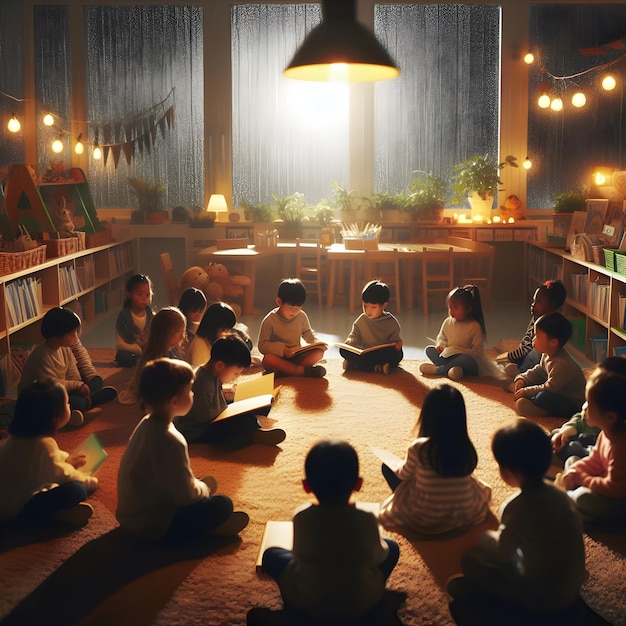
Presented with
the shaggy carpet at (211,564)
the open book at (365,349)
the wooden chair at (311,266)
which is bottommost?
the shaggy carpet at (211,564)

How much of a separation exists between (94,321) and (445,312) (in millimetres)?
3782

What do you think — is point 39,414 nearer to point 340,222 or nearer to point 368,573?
point 368,573

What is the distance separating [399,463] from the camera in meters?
3.61

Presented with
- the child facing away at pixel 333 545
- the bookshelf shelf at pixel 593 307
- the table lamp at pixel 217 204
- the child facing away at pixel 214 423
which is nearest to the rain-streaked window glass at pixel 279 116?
the table lamp at pixel 217 204

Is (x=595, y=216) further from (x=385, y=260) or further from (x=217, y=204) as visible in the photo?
(x=217, y=204)

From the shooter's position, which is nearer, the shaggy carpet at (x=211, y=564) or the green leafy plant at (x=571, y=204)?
the shaggy carpet at (x=211, y=564)

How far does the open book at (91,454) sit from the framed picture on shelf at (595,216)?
481cm

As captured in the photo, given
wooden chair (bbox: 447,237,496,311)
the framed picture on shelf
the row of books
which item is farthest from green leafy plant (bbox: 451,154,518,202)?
the row of books

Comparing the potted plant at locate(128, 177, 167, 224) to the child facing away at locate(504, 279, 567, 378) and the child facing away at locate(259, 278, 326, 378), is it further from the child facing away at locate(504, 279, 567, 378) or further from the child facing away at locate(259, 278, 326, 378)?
the child facing away at locate(504, 279, 567, 378)

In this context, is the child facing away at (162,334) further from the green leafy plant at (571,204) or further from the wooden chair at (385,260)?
the green leafy plant at (571,204)

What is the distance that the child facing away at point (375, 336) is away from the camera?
6242 mm

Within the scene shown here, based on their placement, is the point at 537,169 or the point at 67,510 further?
the point at 537,169

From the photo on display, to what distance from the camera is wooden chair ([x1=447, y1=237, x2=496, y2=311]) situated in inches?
365

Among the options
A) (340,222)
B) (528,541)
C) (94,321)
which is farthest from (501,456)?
(340,222)
